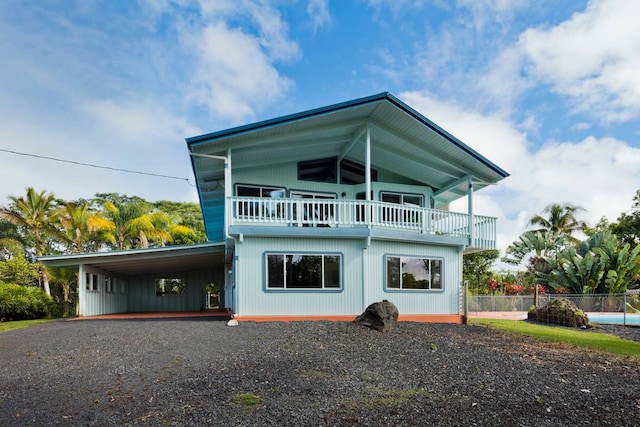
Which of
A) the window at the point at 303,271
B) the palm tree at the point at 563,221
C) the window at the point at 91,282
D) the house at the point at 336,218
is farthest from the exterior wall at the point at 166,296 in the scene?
the palm tree at the point at 563,221

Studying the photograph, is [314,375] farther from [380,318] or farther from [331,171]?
[331,171]

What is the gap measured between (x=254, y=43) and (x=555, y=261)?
24.2 m

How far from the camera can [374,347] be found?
9.27 m

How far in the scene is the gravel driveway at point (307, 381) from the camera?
4.93 meters

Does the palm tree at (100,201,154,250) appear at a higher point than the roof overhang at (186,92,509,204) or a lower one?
lower

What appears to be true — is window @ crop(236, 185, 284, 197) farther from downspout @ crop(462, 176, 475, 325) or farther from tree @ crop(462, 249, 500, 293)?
tree @ crop(462, 249, 500, 293)

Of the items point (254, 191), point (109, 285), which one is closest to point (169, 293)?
point (109, 285)

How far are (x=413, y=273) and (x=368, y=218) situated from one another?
9.00ft

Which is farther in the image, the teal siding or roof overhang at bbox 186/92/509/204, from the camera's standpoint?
the teal siding

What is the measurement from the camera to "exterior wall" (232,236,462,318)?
13.4 meters

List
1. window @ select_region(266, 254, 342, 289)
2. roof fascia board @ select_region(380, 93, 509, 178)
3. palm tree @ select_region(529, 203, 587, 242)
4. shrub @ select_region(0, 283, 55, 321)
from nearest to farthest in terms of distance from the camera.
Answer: window @ select_region(266, 254, 342, 289) < roof fascia board @ select_region(380, 93, 509, 178) < shrub @ select_region(0, 283, 55, 321) < palm tree @ select_region(529, 203, 587, 242)

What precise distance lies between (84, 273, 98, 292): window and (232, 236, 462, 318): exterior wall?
814cm

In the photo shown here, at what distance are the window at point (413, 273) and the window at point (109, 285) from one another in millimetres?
13475

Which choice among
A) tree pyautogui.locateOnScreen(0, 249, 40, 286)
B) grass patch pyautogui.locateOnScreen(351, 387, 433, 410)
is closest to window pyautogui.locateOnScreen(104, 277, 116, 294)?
tree pyautogui.locateOnScreen(0, 249, 40, 286)
